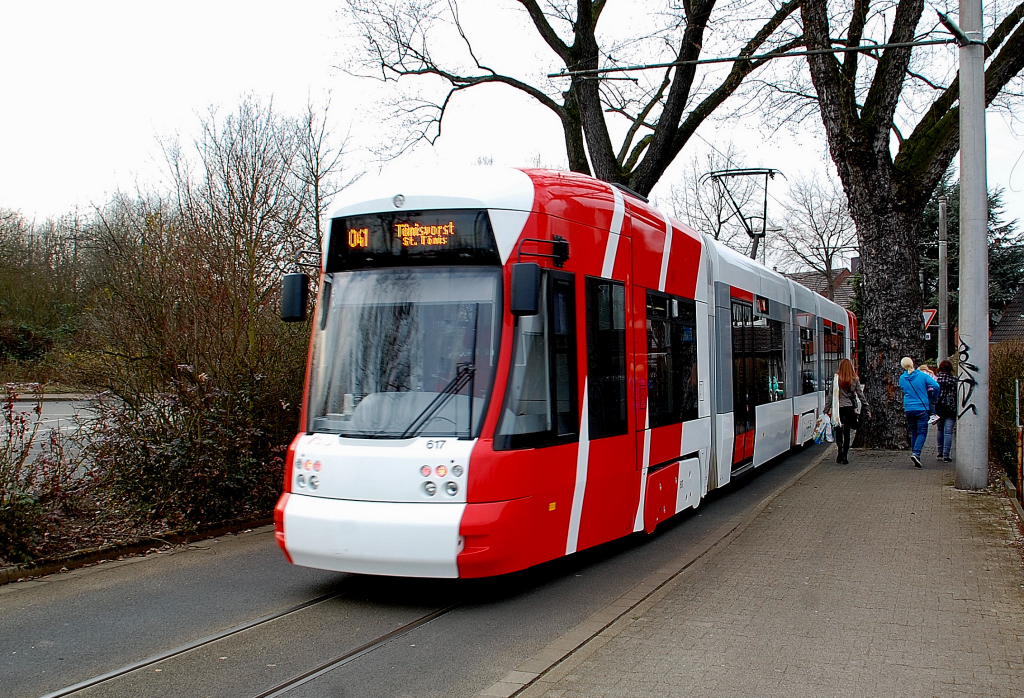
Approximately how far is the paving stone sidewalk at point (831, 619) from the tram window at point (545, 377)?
4.74 feet

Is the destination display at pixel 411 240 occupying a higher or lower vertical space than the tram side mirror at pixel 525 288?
higher

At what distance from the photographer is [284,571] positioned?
8000mm

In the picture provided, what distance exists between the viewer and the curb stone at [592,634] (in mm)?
4977

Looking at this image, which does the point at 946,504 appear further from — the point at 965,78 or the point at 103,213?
the point at 103,213

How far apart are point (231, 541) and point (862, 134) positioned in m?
12.6

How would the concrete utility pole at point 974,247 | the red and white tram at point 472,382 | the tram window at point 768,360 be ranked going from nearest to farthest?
the red and white tram at point 472,382
the concrete utility pole at point 974,247
the tram window at point 768,360

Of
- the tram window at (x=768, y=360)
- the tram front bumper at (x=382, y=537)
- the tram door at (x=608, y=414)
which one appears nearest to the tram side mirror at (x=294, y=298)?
the tram front bumper at (x=382, y=537)

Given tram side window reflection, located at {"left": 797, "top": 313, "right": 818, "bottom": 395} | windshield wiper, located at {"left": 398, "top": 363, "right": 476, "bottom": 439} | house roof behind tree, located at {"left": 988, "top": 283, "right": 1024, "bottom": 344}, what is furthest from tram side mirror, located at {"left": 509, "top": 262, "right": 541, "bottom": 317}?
house roof behind tree, located at {"left": 988, "top": 283, "right": 1024, "bottom": 344}

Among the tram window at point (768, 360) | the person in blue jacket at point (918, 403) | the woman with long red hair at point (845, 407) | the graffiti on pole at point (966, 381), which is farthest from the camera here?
the woman with long red hair at point (845, 407)

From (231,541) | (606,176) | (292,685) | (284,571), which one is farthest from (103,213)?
(606,176)

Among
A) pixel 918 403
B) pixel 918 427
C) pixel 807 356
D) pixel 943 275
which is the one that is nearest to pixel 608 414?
pixel 918 403

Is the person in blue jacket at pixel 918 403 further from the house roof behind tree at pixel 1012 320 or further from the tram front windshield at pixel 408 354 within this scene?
the house roof behind tree at pixel 1012 320

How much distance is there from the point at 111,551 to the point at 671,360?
18.4ft

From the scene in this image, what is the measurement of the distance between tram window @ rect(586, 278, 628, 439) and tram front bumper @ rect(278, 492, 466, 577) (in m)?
1.76
